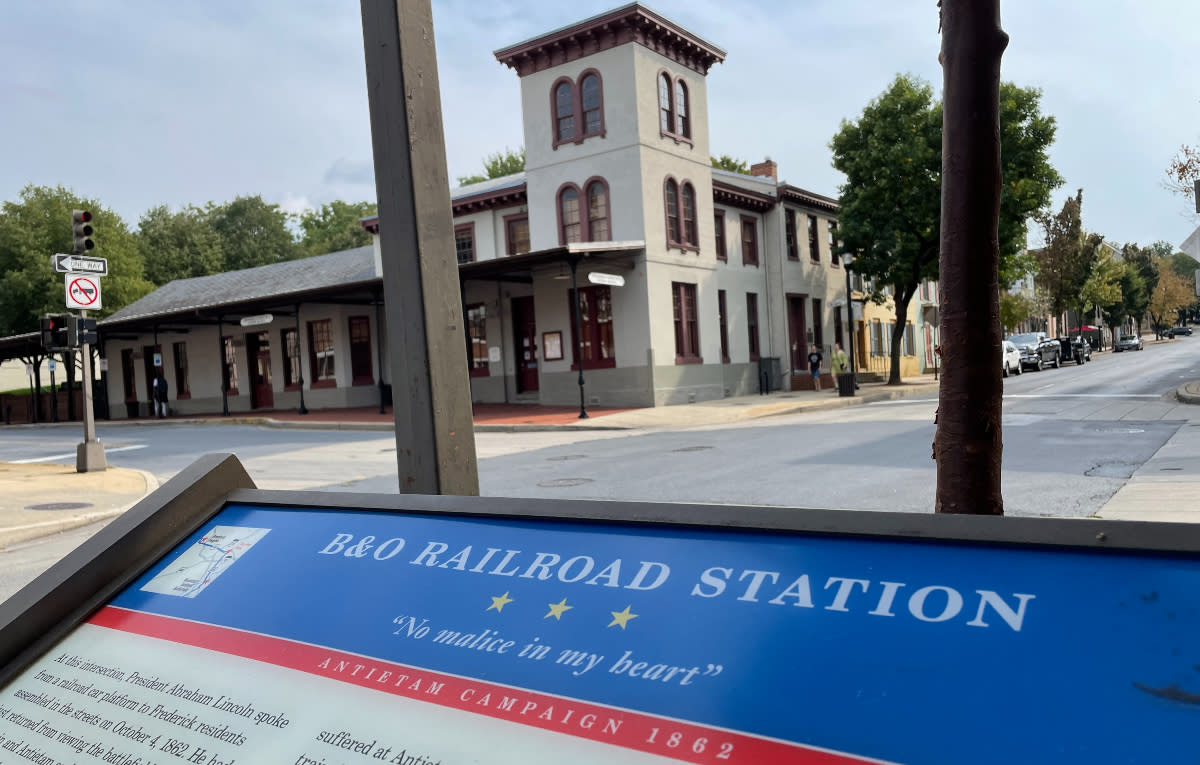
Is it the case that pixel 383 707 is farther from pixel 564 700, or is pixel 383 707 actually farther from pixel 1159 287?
pixel 1159 287

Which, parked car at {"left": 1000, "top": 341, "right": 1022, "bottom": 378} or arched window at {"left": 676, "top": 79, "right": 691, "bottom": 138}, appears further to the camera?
parked car at {"left": 1000, "top": 341, "right": 1022, "bottom": 378}

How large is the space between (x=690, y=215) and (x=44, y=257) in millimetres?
48604

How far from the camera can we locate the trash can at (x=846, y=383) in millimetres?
27375

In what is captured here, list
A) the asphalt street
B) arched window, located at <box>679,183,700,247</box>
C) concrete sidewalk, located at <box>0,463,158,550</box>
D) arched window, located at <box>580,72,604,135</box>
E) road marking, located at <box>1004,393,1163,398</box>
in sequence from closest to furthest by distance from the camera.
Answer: the asphalt street
concrete sidewalk, located at <box>0,463,158,550</box>
road marking, located at <box>1004,393,1163,398</box>
arched window, located at <box>580,72,604,135</box>
arched window, located at <box>679,183,700,247</box>

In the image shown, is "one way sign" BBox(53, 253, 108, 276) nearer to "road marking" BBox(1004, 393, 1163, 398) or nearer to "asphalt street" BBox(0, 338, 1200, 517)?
"asphalt street" BBox(0, 338, 1200, 517)

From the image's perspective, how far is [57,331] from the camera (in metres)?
15.6

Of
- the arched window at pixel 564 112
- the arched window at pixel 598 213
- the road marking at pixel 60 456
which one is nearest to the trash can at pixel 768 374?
the arched window at pixel 598 213

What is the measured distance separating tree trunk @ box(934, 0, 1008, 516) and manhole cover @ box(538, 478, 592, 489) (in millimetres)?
7833

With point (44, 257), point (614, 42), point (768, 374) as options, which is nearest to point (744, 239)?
point (768, 374)

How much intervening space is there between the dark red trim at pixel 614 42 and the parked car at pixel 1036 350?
23.1m

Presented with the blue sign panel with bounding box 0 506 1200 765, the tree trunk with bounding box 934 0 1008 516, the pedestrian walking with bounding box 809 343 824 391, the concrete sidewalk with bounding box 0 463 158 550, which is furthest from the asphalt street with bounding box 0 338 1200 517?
the pedestrian walking with bounding box 809 343 824 391

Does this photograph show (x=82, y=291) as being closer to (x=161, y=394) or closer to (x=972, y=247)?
(x=972, y=247)

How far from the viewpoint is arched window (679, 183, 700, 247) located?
93.9 feet

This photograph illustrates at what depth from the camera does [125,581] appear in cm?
272
